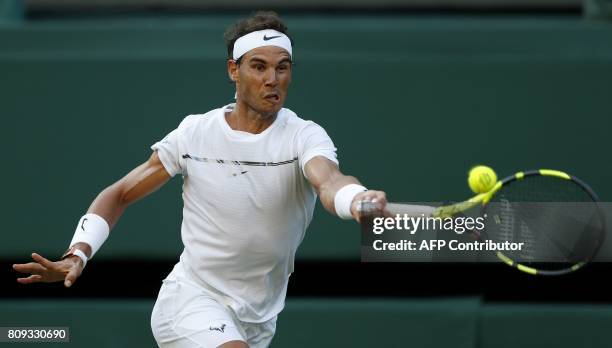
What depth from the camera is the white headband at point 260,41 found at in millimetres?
4113

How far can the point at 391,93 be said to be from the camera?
6.32 meters

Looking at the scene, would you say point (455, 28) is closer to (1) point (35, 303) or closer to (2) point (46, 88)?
(2) point (46, 88)

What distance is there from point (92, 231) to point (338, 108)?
2.56 m

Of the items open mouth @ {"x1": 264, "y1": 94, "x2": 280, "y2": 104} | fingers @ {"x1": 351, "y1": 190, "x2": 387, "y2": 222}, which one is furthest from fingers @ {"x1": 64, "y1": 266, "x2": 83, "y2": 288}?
fingers @ {"x1": 351, "y1": 190, "x2": 387, "y2": 222}

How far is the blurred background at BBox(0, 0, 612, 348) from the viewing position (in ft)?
20.4

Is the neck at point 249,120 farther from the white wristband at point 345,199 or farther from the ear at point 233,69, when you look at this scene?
the white wristband at point 345,199

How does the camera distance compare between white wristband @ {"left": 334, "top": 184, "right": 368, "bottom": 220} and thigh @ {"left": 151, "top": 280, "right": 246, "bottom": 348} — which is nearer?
white wristband @ {"left": 334, "top": 184, "right": 368, "bottom": 220}

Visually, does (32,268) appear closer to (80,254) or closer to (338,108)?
(80,254)

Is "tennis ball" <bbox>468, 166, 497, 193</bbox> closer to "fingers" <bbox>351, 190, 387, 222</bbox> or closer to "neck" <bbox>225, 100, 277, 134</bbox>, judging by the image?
"fingers" <bbox>351, 190, 387, 222</bbox>

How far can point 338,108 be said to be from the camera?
6352 mm

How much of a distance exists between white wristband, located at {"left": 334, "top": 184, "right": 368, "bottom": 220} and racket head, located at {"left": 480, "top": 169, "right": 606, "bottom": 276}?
1151 millimetres

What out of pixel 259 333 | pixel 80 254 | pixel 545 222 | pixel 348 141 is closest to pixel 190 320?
pixel 259 333

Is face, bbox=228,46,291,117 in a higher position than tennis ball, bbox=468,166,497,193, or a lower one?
higher

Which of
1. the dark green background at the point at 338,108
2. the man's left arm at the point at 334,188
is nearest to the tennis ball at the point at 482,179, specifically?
the man's left arm at the point at 334,188
